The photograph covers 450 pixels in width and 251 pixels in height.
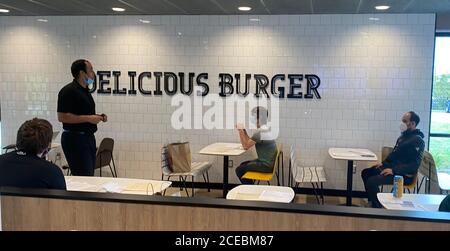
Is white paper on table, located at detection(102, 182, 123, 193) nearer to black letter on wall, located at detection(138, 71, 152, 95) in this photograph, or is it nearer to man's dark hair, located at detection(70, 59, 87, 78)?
man's dark hair, located at detection(70, 59, 87, 78)

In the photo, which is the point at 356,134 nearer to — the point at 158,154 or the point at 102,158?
the point at 158,154

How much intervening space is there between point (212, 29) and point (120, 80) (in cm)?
160

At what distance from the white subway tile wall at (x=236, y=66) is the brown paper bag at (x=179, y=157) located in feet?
2.54

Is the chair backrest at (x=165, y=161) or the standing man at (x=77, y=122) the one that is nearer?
the standing man at (x=77, y=122)

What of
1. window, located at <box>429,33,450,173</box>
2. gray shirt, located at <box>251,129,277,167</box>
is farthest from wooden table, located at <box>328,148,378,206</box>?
window, located at <box>429,33,450,173</box>

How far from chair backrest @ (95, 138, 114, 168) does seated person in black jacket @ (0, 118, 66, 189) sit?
10.6ft

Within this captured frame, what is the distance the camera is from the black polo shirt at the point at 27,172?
2.26 m

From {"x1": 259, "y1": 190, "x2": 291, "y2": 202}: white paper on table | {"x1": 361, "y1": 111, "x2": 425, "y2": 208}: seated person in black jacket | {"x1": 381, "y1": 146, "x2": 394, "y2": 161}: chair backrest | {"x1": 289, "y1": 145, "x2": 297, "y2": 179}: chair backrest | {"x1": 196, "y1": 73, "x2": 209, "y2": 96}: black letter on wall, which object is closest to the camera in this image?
{"x1": 259, "y1": 190, "x2": 291, "y2": 202}: white paper on table

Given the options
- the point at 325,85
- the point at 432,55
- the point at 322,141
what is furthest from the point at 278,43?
the point at 432,55

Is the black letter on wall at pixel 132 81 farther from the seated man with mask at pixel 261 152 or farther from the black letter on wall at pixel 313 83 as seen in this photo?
the black letter on wall at pixel 313 83

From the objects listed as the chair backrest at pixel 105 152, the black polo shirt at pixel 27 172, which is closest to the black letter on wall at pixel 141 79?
the chair backrest at pixel 105 152

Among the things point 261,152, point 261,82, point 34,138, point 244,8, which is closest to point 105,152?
point 261,152

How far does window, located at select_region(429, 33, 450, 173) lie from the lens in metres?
5.57

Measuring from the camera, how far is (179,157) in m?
5.29
